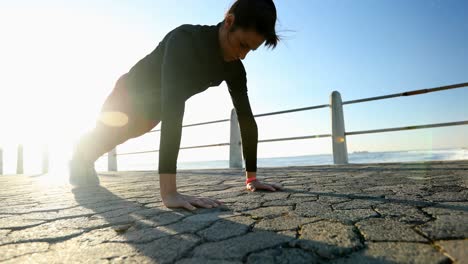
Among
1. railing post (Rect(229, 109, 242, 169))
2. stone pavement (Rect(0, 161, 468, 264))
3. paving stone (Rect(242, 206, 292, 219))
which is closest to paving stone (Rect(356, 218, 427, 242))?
stone pavement (Rect(0, 161, 468, 264))

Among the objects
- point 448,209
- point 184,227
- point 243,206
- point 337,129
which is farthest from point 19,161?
point 448,209

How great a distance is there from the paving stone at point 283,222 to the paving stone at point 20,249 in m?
0.78

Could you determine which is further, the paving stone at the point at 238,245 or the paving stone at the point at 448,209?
the paving stone at the point at 448,209

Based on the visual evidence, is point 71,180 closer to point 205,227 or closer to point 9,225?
point 9,225

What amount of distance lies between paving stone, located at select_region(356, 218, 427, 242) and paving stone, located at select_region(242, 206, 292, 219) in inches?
14.6

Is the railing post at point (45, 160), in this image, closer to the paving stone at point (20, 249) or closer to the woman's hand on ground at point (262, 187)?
the woman's hand on ground at point (262, 187)

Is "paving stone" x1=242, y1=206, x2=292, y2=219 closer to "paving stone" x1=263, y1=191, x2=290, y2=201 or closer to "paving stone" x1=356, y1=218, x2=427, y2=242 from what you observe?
"paving stone" x1=263, y1=191, x2=290, y2=201

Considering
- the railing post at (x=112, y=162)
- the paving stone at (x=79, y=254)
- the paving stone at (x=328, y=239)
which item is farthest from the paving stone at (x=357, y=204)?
the railing post at (x=112, y=162)

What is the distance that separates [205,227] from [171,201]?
1.56 feet

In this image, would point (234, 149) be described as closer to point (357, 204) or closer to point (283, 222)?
point (357, 204)

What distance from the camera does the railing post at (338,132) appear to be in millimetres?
4977

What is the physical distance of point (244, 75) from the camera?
2354 millimetres

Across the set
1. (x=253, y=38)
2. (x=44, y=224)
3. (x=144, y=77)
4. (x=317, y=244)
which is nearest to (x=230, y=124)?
(x=144, y=77)

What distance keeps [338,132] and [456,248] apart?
14.2 feet
